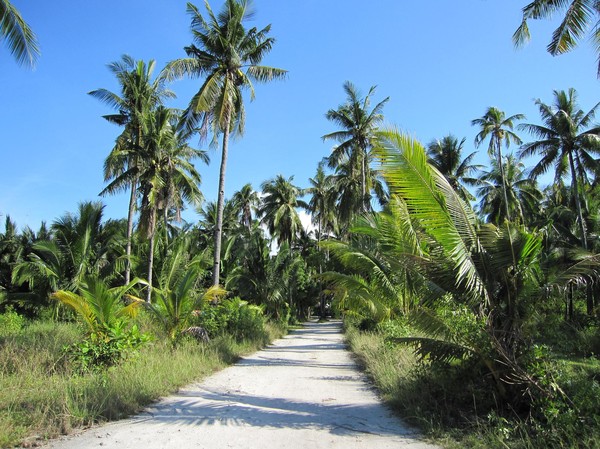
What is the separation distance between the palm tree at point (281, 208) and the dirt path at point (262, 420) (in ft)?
87.1

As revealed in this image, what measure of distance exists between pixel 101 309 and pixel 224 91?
386 inches

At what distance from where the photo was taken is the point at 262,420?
5598 mm

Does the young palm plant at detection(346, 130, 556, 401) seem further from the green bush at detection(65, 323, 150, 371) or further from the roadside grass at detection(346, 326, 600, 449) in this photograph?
the green bush at detection(65, 323, 150, 371)

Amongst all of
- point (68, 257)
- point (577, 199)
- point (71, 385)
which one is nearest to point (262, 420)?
point (71, 385)

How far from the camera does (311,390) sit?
7.89 metres

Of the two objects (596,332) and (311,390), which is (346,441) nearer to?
(311,390)

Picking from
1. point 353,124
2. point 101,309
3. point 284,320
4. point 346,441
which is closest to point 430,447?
point 346,441

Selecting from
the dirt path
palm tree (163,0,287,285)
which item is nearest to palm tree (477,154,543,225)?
palm tree (163,0,287,285)

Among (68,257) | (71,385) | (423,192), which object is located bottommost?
(71,385)

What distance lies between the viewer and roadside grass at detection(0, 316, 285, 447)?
4.82 m

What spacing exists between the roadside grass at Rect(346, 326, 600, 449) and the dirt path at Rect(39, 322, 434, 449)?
1.04 feet

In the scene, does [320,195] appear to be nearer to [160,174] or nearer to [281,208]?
[281,208]

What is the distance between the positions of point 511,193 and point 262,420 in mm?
33913

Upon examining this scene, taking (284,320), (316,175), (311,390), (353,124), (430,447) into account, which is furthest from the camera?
(316,175)
